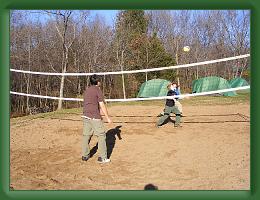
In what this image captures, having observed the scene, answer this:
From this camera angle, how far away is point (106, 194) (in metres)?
3.14

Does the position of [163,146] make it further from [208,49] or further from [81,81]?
[208,49]

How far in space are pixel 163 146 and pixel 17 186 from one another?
336cm

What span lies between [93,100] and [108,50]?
18490 mm

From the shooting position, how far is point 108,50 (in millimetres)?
24516

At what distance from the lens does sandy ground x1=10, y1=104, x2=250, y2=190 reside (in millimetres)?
5457

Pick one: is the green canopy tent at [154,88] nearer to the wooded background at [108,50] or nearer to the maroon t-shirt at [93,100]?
the wooded background at [108,50]

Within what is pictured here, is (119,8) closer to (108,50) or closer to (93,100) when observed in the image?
(93,100)

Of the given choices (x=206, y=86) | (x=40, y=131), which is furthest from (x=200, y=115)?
(x=206, y=86)

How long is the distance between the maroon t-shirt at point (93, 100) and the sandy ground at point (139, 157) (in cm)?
94

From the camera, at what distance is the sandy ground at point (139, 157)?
5457mm

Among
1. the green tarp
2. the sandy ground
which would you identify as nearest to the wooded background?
the green tarp

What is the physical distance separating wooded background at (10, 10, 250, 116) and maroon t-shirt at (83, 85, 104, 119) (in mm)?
14476

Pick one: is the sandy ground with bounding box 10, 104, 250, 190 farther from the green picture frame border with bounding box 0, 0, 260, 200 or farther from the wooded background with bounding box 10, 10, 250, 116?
the wooded background with bounding box 10, 10, 250, 116

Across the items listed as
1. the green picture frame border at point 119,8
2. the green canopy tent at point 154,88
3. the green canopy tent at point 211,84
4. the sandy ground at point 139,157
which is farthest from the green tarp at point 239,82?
the green picture frame border at point 119,8
